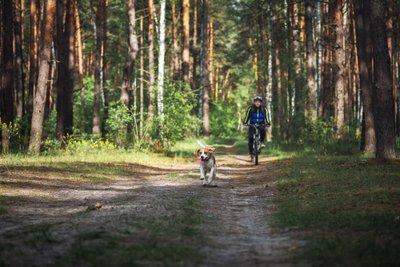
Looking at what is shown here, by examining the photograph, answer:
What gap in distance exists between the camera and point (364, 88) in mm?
19609

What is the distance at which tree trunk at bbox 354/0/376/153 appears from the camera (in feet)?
63.8

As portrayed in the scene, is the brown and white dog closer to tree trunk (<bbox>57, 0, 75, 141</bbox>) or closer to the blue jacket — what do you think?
the blue jacket

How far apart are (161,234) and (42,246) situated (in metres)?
1.43

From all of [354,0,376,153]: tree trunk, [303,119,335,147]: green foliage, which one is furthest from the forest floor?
[303,119,335,147]: green foliage

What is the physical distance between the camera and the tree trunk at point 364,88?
19438 millimetres

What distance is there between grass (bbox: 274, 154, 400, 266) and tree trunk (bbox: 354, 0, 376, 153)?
4.94 metres

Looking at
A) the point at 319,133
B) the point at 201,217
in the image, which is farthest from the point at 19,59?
the point at 201,217

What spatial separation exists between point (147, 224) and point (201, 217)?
1.16 meters

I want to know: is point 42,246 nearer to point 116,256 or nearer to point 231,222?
point 116,256

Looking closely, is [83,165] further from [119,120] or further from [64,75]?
[64,75]

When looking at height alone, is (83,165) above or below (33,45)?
below

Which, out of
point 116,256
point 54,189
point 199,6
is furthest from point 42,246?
point 199,6

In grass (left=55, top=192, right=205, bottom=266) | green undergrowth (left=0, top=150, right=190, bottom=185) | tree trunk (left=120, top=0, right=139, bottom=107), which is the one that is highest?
tree trunk (left=120, top=0, right=139, bottom=107)

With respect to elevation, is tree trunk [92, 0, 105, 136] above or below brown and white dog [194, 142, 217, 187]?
above
